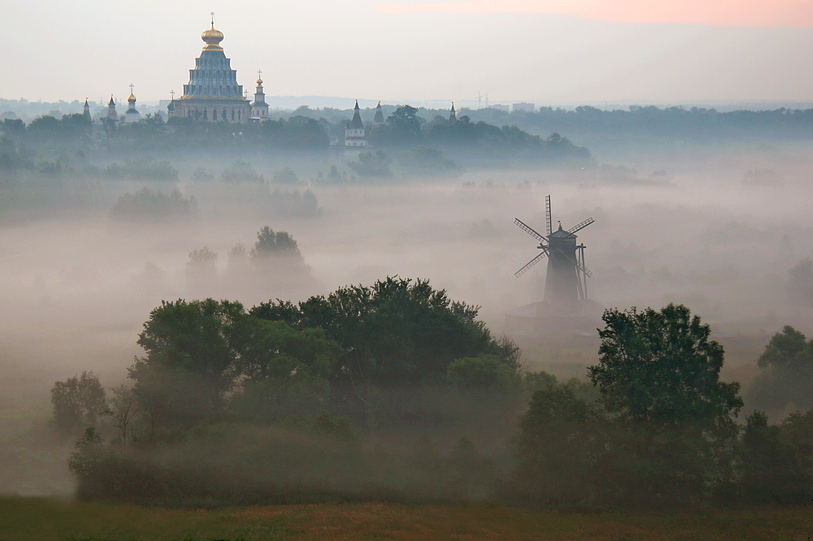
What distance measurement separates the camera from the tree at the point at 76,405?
3956 centimetres

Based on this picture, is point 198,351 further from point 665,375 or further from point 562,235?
point 562,235

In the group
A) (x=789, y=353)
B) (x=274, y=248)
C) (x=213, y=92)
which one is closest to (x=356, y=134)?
(x=213, y=92)

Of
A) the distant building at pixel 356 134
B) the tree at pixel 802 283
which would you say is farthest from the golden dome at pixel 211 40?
the tree at pixel 802 283

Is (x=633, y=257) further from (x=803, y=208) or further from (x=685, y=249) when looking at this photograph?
(x=803, y=208)

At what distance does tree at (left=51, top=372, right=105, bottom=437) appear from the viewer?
39.6 meters

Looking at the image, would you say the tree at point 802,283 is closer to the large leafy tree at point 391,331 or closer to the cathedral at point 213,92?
the large leafy tree at point 391,331

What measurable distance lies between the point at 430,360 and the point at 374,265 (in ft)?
259

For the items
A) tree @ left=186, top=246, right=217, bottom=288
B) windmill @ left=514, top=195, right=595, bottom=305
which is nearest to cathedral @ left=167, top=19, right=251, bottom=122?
tree @ left=186, top=246, right=217, bottom=288

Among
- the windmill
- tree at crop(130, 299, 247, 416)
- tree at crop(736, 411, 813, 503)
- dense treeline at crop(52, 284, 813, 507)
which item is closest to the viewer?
tree at crop(736, 411, 813, 503)

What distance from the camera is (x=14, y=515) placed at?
26.3 meters

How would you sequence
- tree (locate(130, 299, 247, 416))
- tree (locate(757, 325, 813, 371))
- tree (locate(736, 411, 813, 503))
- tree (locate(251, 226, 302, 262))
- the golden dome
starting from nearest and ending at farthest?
tree (locate(736, 411, 813, 503))
tree (locate(130, 299, 247, 416))
tree (locate(757, 325, 813, 371))
tree (locate(251, 226, 302, 262))
the golden dome

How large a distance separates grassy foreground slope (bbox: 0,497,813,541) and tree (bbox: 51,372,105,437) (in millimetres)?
11553

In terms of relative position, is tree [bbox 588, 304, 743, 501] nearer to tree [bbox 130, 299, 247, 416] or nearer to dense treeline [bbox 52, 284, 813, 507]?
dense treeline [bbox 52, 284, 813, 507]

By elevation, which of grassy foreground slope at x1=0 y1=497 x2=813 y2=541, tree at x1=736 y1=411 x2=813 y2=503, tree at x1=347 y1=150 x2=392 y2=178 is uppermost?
tree at x1=347 y1=150 x2=392 y2=178
